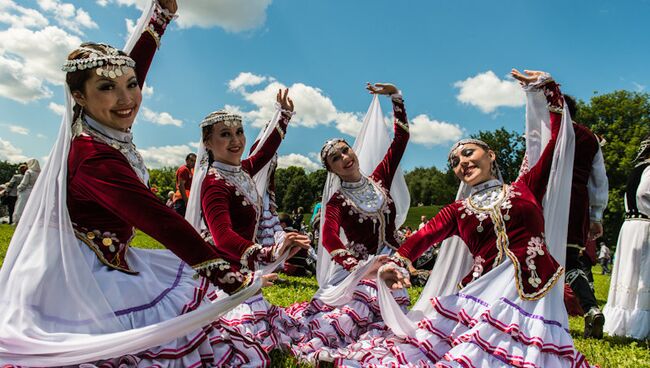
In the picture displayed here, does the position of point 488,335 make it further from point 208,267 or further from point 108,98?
point 108,98

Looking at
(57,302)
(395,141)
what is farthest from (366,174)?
(57,302)

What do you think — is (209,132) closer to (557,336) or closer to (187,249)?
(187,249)

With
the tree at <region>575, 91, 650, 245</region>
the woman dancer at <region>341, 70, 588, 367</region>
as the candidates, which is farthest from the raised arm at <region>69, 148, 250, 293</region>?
the tree at <region>575, 91, 650, 245</region>

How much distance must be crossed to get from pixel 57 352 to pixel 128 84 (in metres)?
1.38

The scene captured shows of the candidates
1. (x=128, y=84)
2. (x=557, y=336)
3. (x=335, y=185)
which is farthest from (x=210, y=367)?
(x=335, y=185)

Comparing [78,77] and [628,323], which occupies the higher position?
[78,77]

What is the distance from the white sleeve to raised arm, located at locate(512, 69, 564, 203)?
1.99 m

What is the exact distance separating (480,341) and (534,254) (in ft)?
2.24

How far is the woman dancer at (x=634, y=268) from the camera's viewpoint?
192 inches

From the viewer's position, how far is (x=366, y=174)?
5117mm

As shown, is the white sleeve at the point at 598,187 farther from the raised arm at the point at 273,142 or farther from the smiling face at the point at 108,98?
the smiling face at the point at 108,98

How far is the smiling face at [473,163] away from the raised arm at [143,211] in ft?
6.44

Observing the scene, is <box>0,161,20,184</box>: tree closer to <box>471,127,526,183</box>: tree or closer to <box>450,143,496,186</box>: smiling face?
<box>471,127,526,183</box>: tree

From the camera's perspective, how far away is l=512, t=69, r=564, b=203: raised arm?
3.38 m
